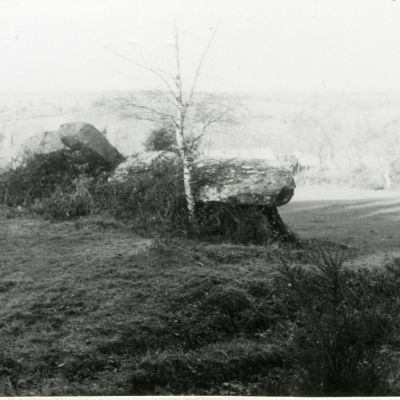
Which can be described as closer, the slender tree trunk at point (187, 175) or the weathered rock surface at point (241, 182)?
the slender tree trunk at point (187, 175)

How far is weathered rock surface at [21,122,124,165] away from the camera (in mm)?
14867

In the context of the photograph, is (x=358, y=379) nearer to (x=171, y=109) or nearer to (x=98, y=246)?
(x=98, y=246)

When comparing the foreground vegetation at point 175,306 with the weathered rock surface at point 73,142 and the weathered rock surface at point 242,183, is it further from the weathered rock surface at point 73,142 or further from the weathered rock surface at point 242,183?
the weathered rock surface at point 73,142

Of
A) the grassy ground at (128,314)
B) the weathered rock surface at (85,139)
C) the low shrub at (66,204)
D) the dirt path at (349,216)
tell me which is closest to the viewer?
the grassy ground at (128,314)

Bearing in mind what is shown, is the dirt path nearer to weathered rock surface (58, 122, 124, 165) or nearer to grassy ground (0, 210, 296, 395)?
grassy ground (0, 210, 296, 395)

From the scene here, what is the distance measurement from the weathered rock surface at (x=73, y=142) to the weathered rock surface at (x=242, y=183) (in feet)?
9.36

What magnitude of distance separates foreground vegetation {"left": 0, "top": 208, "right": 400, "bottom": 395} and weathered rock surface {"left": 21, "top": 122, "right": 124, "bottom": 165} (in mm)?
4242

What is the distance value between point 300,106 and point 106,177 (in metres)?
5.56

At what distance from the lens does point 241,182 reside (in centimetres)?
1314

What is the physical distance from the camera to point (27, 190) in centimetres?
1398

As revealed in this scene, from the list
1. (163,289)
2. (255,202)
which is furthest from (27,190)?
(163,289)

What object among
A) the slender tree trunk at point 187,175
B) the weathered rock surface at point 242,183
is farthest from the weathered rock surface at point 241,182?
the slender tree trunk at point 187,175

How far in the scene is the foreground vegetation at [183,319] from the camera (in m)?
5.40

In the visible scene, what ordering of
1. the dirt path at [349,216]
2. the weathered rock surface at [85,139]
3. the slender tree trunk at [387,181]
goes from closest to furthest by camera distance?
the weathered rock surface at [85,139]
the dirt path at [349,216]
the slender tree trunk at [387,181]
